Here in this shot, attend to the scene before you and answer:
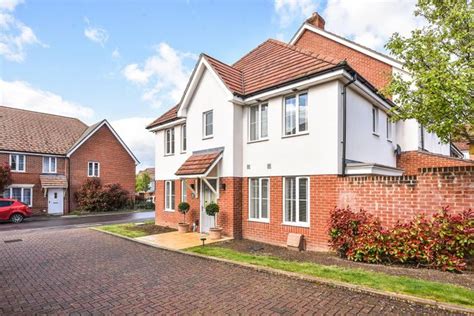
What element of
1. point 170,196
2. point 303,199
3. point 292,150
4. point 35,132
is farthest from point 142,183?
point 303,199

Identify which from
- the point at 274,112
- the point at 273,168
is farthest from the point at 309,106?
the point at 273,168

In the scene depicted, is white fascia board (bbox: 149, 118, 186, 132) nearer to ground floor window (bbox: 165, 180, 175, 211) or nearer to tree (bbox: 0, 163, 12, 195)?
ground floor window (bbox: 165, 180, 175, 211)

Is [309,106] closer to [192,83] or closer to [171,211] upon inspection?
[192,83]

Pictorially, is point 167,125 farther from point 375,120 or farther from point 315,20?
point 315,20

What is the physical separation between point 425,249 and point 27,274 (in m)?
10.3

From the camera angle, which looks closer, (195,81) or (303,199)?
(303,199)

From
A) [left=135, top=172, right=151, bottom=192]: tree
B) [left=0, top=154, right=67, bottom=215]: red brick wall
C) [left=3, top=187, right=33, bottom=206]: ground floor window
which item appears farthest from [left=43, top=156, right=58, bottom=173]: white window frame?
[left=135, top=172, right=151, bottom=192]: tree

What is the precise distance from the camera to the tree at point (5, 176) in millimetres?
23612

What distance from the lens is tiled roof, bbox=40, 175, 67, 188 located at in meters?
26.2

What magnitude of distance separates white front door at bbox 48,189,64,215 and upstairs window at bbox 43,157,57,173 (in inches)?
81.5

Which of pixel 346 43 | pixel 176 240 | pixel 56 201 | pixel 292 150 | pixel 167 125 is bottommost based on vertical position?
pixel 176 240

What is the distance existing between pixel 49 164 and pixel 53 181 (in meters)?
2.10

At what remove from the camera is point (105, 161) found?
3161cm

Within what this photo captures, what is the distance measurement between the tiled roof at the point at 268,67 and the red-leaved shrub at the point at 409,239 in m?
5.27
